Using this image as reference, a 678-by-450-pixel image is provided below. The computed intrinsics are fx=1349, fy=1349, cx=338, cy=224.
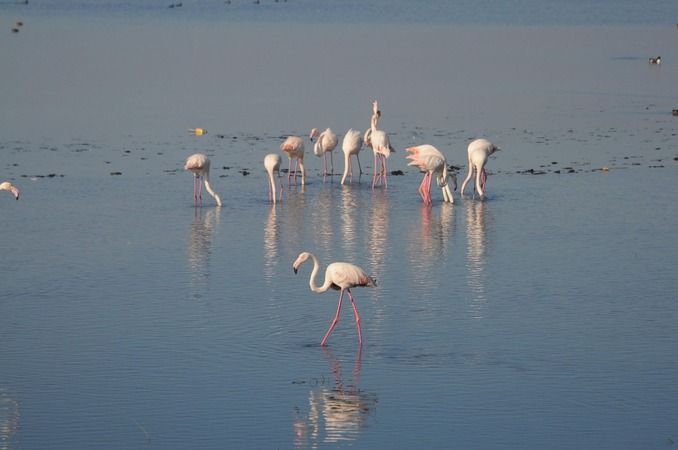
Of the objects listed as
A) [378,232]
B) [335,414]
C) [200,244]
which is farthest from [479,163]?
[335,414]

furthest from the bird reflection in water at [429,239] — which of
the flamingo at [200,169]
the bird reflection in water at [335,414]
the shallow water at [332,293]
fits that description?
the bird reflection in water at [335,414]

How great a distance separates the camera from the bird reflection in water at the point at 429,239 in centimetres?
1456

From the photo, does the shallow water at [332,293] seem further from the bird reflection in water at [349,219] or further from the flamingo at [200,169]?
the flamingo at [200,169]

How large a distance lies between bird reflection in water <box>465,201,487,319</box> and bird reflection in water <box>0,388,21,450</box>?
14.3 feet

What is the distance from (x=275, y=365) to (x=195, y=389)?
828mm

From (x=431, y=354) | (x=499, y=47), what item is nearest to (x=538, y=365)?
(x=431, y=354)

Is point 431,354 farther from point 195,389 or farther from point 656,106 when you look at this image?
point 656,106

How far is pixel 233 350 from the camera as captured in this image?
11234 mm

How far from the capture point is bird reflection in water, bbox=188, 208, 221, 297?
14004 mm

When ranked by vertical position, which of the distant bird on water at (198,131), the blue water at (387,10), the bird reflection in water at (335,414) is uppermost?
the blue water at (387,10)

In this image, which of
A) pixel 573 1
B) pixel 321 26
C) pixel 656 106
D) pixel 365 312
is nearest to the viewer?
pixel 365 312

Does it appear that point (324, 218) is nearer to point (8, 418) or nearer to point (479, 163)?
point (479, 163)

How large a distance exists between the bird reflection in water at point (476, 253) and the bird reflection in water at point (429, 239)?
253mm

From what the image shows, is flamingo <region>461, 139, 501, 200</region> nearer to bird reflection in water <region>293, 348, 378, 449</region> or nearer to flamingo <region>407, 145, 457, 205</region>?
flamingo <region>407, 145, 457, 205</region>
